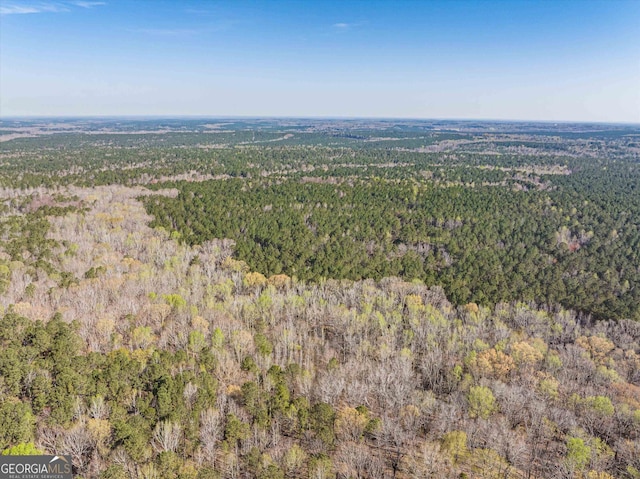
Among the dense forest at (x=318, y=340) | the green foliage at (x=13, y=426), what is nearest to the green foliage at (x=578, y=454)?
the dense forest at (x=318, y=340)

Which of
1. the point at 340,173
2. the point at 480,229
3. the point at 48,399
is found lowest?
the point at 48,399

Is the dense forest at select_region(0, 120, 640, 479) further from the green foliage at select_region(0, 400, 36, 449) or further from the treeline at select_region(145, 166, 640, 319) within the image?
the treeline at select_region(145, 166, 640, 319)

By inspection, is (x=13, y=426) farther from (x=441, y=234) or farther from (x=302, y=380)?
(x=441, y=234)

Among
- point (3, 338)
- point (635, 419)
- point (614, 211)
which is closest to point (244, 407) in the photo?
point (3, 338)

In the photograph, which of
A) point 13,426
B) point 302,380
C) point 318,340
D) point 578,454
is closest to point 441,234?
point 318,340

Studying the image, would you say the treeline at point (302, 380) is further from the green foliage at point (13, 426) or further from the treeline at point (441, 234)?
the treeline at point (441, 234)

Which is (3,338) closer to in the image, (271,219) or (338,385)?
(338,385)

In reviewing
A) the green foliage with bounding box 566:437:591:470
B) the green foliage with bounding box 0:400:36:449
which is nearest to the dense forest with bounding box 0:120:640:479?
the green foliage with bounding box 0:400:36:449

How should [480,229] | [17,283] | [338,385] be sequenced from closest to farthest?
1. [338,385]
2. [17,283]
3. [480,229]
